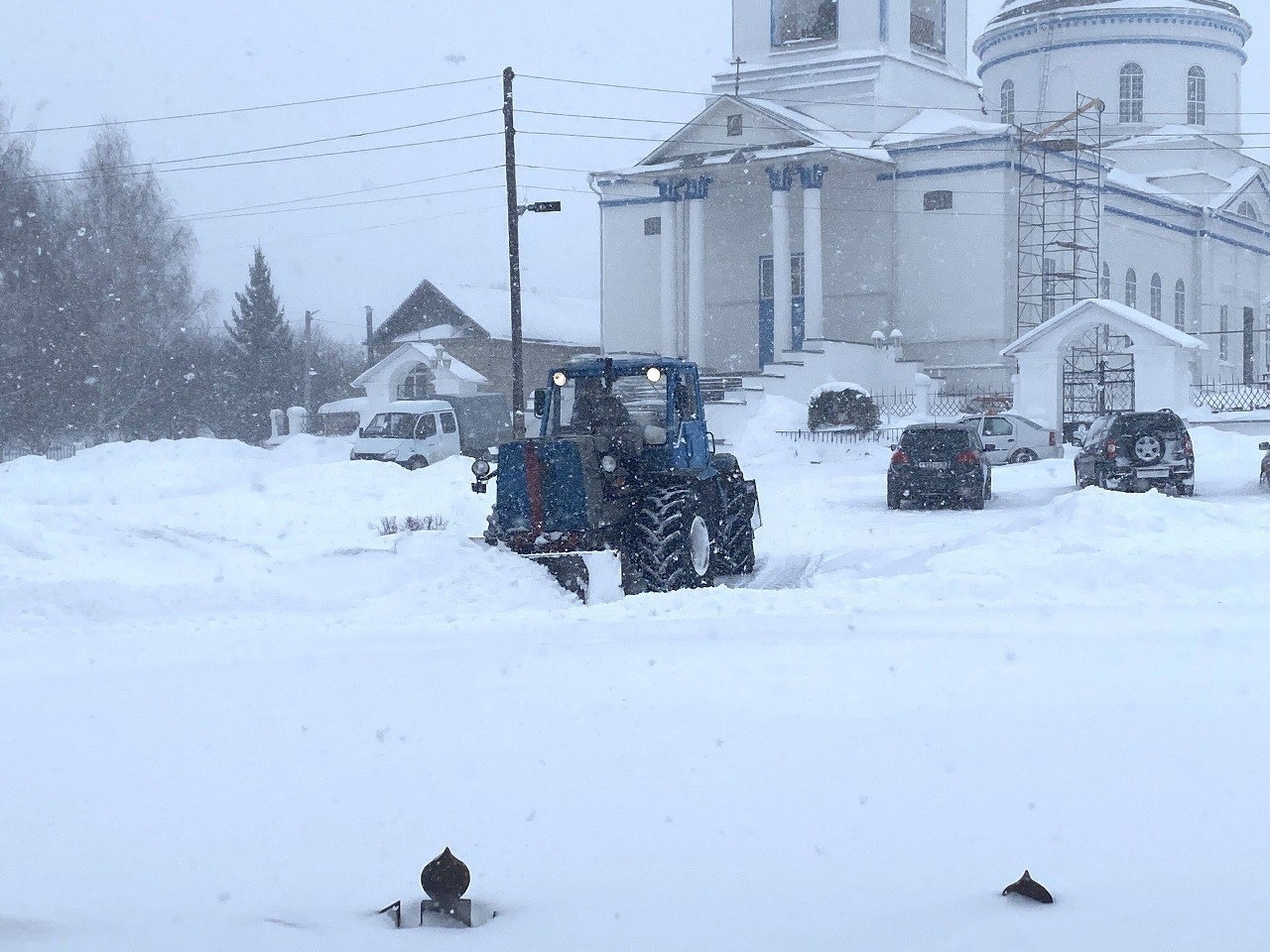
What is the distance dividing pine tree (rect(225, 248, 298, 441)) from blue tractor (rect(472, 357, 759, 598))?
50874 mm

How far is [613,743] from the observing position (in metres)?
6.72

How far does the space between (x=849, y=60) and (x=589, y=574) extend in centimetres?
3331

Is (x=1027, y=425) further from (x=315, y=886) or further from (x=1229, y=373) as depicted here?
(x=315, y=886)

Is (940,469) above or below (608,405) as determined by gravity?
below

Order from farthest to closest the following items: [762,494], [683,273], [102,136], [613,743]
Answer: [102,136], [683,273], [762,494], [613,743]

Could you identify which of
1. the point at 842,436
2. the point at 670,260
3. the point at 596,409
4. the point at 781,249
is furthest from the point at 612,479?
the point at 670,260

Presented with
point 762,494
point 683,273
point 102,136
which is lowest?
point 762,494

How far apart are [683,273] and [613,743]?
3780 centimetres

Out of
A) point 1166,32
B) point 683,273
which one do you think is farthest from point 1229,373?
point 683,273

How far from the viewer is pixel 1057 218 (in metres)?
43.6

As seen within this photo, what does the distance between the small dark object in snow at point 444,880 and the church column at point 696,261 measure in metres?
37.7

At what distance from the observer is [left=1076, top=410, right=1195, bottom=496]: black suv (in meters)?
23.5

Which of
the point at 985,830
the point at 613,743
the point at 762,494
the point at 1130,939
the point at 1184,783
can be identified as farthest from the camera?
the point at 762,494

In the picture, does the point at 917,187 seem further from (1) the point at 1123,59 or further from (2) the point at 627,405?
(2) the point at 627,405
